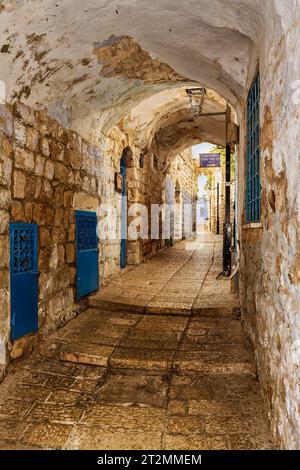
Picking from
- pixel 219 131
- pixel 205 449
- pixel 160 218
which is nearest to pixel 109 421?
pixel 205 449

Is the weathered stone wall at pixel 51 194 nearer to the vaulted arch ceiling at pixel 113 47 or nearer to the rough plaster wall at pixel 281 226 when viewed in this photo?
the vaulted arch ceiling at pixel 113 47

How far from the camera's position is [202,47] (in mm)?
2988

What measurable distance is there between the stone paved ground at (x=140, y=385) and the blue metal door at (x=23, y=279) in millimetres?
318

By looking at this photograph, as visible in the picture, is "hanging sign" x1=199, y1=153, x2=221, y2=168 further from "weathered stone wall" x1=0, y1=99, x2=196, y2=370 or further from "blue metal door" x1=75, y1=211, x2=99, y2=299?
"blue metal door" x1=75, y1=211, x2=99, y2=299

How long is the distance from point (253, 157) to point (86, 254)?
2.33m

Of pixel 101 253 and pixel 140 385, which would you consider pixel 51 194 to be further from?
pixel 140 385

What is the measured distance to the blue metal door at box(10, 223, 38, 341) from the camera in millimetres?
2725

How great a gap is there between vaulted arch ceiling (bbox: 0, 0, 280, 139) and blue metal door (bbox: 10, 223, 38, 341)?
109 cm

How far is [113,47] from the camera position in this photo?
3102 mm

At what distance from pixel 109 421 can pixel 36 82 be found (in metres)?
2.67

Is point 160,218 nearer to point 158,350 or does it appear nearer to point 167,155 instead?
point 167,155

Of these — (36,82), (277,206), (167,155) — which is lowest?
(277,206)

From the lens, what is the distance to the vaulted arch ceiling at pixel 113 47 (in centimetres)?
231
